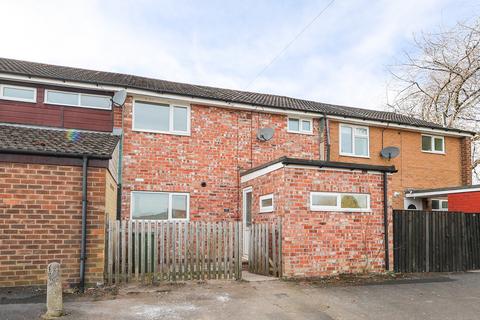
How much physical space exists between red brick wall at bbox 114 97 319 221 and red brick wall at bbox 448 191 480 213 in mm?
5383

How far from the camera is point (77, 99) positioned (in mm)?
11656

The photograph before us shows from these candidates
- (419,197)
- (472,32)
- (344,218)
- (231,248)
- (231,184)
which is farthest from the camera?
(472,32)

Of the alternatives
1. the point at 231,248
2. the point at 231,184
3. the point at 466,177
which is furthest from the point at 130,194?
the point at 466,177

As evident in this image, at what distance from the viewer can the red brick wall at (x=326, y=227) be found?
9.13 meters

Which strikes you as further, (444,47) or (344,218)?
(444,47)

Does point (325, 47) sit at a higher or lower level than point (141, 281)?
higher

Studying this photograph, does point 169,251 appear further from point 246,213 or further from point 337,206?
point 246,213

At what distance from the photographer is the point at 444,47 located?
25875 mm

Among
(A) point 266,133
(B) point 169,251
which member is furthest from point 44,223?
(A) point 266,133

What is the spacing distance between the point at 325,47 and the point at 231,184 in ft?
16.2

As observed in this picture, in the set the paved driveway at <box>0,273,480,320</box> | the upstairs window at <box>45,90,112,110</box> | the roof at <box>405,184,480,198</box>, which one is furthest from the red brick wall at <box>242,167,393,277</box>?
the upstairs window at <box>45,90,112,110</box>

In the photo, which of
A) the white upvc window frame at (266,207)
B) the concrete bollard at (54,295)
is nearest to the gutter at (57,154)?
the concrete bollard at (54,295)

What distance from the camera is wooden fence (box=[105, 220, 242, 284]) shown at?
8.10 m

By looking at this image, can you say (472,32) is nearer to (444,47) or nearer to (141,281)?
(444,47)
